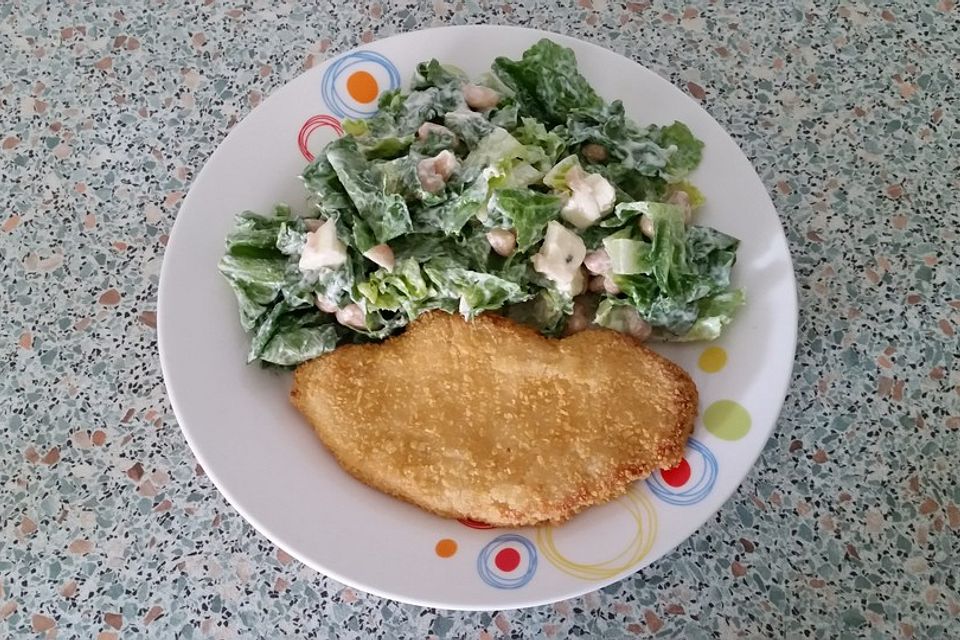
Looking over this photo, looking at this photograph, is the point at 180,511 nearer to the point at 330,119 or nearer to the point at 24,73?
the point at 330,119

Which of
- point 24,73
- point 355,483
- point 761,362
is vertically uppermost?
point 24,73

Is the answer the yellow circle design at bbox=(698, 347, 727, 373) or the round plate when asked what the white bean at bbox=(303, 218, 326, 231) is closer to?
the round plate

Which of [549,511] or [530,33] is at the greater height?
[530,33]

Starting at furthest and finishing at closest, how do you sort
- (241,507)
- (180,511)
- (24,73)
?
(24,73), (180,511), (241,507)

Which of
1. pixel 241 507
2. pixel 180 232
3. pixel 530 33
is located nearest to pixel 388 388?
pixel 241 507

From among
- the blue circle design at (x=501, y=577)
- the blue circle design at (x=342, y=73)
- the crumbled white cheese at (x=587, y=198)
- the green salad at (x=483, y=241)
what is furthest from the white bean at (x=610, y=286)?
the blue circle design at (x=342, y=73)

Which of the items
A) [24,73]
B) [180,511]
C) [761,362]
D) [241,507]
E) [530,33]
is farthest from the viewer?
[24,73]

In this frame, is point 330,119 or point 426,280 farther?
point 330,119

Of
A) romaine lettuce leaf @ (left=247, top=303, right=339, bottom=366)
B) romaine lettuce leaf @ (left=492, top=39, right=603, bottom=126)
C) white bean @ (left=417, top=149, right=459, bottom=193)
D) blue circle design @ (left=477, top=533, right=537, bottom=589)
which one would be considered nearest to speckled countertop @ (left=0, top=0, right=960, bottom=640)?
blue circle design @ (left=477, top=533, right=537, bottom=589)
